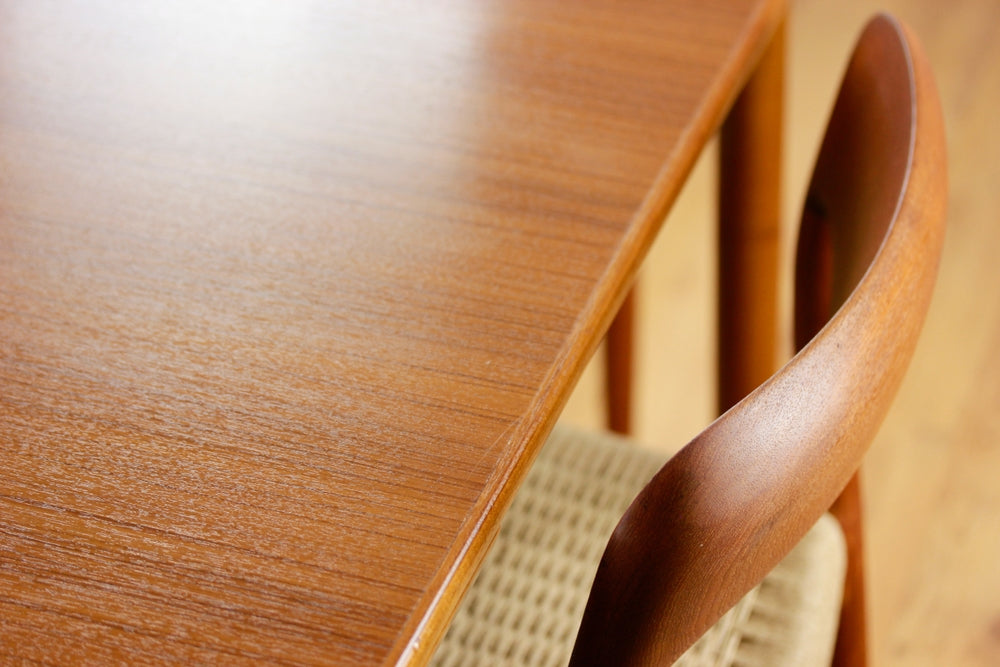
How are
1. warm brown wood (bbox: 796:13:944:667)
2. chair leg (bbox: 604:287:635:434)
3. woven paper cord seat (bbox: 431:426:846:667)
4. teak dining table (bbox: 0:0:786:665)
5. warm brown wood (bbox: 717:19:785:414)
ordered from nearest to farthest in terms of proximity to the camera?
teak dining table (bbox: 0:0:786:665)
warm brown wood (bbox: 796:13:944:667)
woven paper cord seat (bbox: 431:426:846:667)
warm brown wood (bbox: 717:19:785:414)
chair leg (bbox: 604:287:635:434)

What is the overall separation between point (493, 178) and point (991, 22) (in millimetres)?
1785

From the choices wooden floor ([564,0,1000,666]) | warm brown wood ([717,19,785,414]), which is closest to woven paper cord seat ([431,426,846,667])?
warm brown wood ([717,19,785,414])

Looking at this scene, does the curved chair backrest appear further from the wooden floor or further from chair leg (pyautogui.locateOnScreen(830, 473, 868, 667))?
the wooden floor

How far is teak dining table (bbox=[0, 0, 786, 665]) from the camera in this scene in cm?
28

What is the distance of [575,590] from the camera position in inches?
21.3

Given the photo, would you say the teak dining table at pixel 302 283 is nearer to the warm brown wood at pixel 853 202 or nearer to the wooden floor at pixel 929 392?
the warm brown wood at pixel 853 202

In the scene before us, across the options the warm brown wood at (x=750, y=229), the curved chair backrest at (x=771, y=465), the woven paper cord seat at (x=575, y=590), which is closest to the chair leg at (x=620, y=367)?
the warm brown wood at (x=750, y=229)

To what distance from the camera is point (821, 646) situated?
0.52 m

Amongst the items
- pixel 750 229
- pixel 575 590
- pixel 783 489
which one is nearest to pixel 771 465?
pixel 783 489

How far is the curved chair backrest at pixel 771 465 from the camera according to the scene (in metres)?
0.28

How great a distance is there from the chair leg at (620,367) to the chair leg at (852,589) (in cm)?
32

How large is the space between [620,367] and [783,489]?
0.66m

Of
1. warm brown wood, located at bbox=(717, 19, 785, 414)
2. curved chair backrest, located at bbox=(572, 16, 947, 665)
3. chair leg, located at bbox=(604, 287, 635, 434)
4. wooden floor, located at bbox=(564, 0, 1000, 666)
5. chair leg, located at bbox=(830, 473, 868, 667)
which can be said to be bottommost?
wooden floor, located at bbox=(564, 0, 1000, 666)

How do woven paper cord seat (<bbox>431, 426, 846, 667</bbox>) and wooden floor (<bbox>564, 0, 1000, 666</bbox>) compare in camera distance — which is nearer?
woven paper cord seat (<bbox>431, 426, 846, 667</bbox>)
